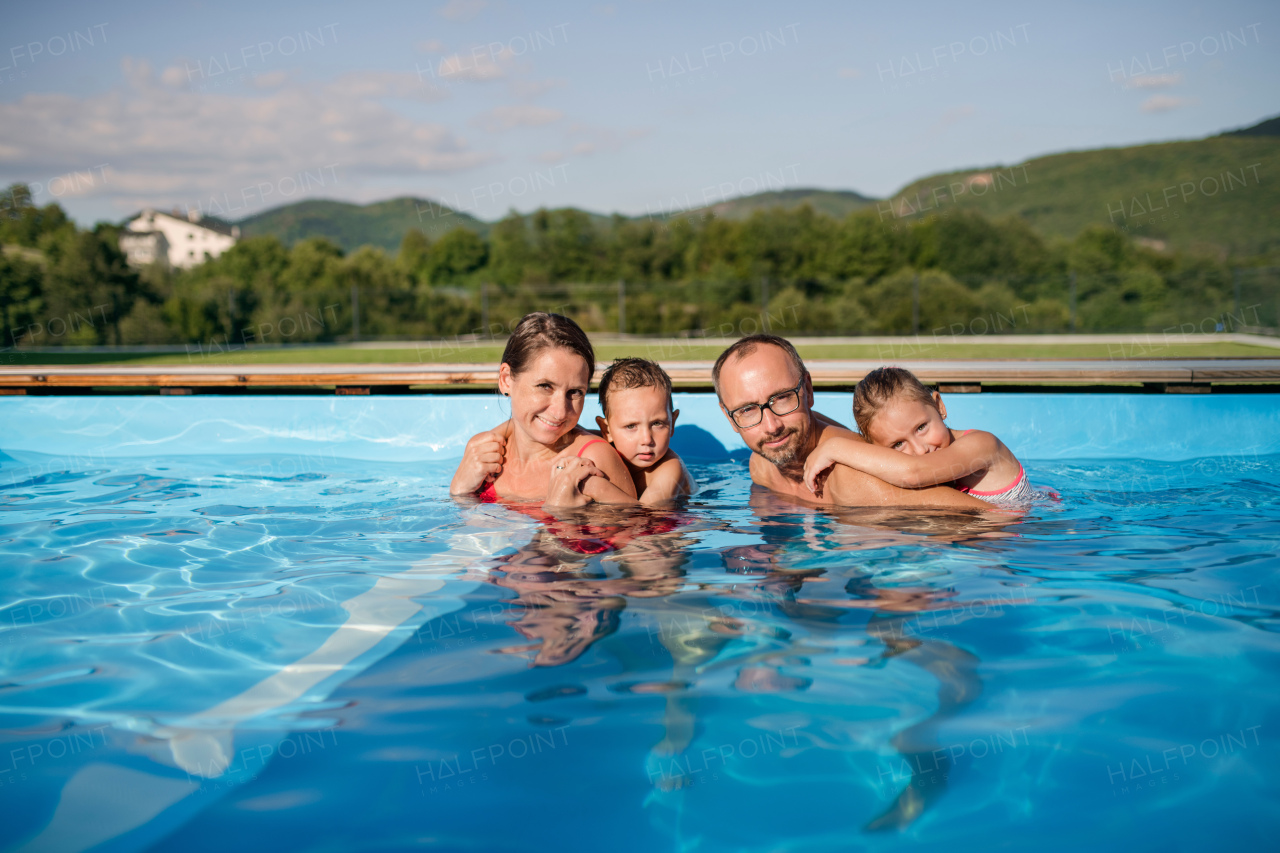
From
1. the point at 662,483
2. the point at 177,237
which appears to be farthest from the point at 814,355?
the point at 177,237

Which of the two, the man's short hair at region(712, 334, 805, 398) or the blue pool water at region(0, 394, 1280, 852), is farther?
the man's short hair at region(712, 334, 805, 398)

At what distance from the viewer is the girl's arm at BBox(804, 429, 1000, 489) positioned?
118 inches

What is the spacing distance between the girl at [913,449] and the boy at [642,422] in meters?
0.60

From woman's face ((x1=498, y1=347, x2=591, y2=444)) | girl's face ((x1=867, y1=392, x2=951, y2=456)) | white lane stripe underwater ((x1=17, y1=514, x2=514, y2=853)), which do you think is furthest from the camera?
woman's face ((x1=498, y1=347, x2=591, y2=444))

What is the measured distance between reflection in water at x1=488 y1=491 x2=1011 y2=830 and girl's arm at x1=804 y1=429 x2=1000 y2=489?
187mm

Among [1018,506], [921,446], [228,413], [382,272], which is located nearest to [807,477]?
[921,446]

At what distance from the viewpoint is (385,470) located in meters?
5.09

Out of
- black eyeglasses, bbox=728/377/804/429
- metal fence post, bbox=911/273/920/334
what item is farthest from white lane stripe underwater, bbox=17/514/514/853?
metal fence post, bbox=911/273/920/334

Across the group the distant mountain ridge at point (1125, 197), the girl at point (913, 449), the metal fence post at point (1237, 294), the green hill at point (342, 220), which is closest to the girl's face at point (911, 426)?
the girl at point (913, 449)

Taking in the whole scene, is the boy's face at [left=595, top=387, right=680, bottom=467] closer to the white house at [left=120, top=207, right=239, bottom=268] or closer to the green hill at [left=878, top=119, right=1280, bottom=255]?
the green hill at [left=878, top=119, right=1280, bottom=255]

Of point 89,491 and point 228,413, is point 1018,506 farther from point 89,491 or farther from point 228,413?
point 228,413

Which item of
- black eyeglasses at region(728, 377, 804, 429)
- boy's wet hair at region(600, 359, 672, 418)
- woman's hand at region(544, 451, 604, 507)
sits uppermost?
boy's wet hair at region(600, 359, 672, 418)

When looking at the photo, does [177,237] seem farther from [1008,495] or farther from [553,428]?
[1008,495]

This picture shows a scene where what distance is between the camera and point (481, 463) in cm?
367
